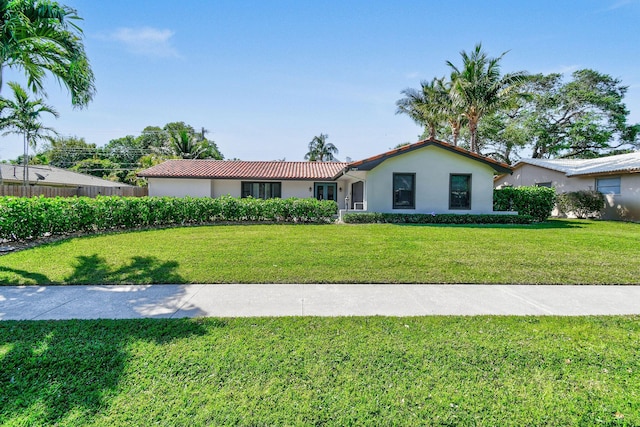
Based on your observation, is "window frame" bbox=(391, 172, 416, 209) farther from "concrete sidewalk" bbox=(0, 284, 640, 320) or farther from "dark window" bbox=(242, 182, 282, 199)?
"concrete sidewalk" bbox=(0, 284, 640, 320)

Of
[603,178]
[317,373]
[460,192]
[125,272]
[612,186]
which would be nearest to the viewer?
[317,373]

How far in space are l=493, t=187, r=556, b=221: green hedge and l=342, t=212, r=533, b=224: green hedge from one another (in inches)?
50.9

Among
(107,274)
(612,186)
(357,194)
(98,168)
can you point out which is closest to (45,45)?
(107,274)

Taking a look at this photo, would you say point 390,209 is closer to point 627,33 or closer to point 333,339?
point 333,339

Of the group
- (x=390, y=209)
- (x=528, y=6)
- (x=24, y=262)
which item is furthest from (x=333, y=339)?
(x=528, y=6)

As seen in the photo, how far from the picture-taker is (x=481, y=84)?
66.0ft

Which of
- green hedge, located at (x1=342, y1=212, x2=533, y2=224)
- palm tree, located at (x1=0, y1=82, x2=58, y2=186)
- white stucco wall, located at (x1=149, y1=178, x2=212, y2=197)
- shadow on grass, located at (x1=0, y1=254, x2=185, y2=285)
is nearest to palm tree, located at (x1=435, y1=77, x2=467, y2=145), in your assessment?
green hedge, located at (x1=342, y1=212, x2=533, y2=224)

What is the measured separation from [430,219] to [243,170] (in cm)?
1361

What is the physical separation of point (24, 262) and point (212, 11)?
909 centimetres

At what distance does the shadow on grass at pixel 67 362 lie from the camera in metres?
2.39

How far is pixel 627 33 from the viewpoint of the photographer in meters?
17.7

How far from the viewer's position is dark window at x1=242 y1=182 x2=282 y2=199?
21844 millimetres

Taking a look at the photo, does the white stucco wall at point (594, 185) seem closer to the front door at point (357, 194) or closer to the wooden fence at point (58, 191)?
the front door at point (357, 194)

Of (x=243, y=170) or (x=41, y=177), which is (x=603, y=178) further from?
(x=41, y=177)
